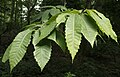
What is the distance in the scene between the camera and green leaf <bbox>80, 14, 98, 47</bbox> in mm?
1059

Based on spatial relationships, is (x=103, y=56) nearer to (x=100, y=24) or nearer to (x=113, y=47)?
(x=113, y=47)

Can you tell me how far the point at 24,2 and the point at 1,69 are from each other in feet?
37.8

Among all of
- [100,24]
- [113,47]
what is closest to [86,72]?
[113,47]

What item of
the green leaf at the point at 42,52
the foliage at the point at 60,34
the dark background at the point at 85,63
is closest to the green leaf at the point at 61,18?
the foliage at the point at 60,34

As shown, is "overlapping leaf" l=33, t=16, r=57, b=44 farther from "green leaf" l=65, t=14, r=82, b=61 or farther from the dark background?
the dark background

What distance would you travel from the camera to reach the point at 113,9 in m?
9.55

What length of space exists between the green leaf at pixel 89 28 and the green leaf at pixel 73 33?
3cm

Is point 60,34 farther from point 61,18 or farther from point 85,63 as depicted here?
point 85,63

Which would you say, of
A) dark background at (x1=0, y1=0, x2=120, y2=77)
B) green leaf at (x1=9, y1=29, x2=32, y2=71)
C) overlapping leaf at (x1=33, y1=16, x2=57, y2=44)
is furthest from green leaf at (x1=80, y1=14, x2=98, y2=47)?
dark background at (x1=0, y1=0, x2=120, y2=77)

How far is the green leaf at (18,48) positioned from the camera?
104 centimetres

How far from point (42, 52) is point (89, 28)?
26cm

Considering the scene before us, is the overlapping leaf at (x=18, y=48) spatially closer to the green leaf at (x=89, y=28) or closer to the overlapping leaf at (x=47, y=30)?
the overlapping leaf at (x=47, y=30)

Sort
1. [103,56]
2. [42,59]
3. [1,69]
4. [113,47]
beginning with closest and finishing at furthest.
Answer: [42,59] → [1,69] → [103,56] → [113,47]

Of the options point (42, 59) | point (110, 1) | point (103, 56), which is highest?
point (42, 59)
